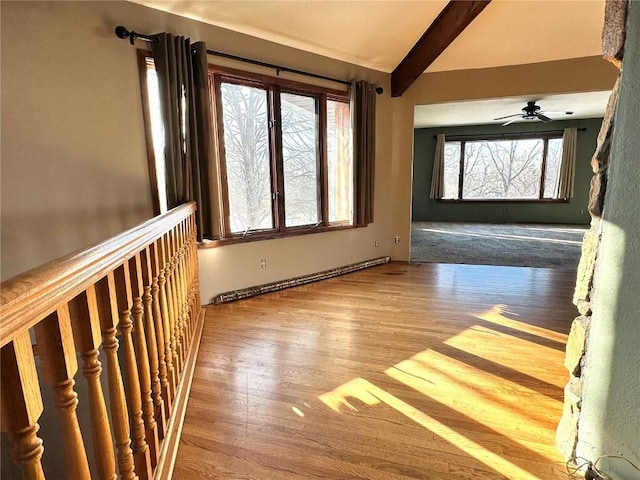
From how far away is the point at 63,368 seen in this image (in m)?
0.69

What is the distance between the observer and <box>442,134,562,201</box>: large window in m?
8.04

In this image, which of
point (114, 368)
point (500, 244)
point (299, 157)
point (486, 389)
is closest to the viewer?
point (114, 368)

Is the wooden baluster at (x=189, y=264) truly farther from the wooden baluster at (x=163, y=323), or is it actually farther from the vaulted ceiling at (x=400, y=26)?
the vaulted ceiling at (x=400, y=26)

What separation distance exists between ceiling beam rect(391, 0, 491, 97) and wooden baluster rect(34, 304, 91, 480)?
143 inches

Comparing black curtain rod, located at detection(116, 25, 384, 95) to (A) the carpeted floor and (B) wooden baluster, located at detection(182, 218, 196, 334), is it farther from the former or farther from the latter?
(A) the carpeted floor

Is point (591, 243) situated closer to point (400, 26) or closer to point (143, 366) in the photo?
point (143, 366)

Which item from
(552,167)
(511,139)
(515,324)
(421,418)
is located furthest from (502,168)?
(421,418)

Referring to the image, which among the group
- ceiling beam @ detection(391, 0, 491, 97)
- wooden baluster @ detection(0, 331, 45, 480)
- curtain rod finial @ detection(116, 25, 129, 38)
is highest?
ceiling beam @ detection(391, 0, 491, 97)

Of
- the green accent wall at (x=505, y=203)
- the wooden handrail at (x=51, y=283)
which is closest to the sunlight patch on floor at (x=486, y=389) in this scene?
the wooden handrail at (x=51, y=283)

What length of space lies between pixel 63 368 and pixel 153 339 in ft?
2.07

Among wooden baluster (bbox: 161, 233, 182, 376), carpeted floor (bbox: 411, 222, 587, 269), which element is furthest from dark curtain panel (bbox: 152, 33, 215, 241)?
carpeted floor (bbox: 411, 222, 587, 269)

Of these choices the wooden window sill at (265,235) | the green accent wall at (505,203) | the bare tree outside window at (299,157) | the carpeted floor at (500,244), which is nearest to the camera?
the wooden window sill at (265,235)

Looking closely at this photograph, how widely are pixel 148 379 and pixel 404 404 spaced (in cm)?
120

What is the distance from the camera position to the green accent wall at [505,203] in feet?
25.5
